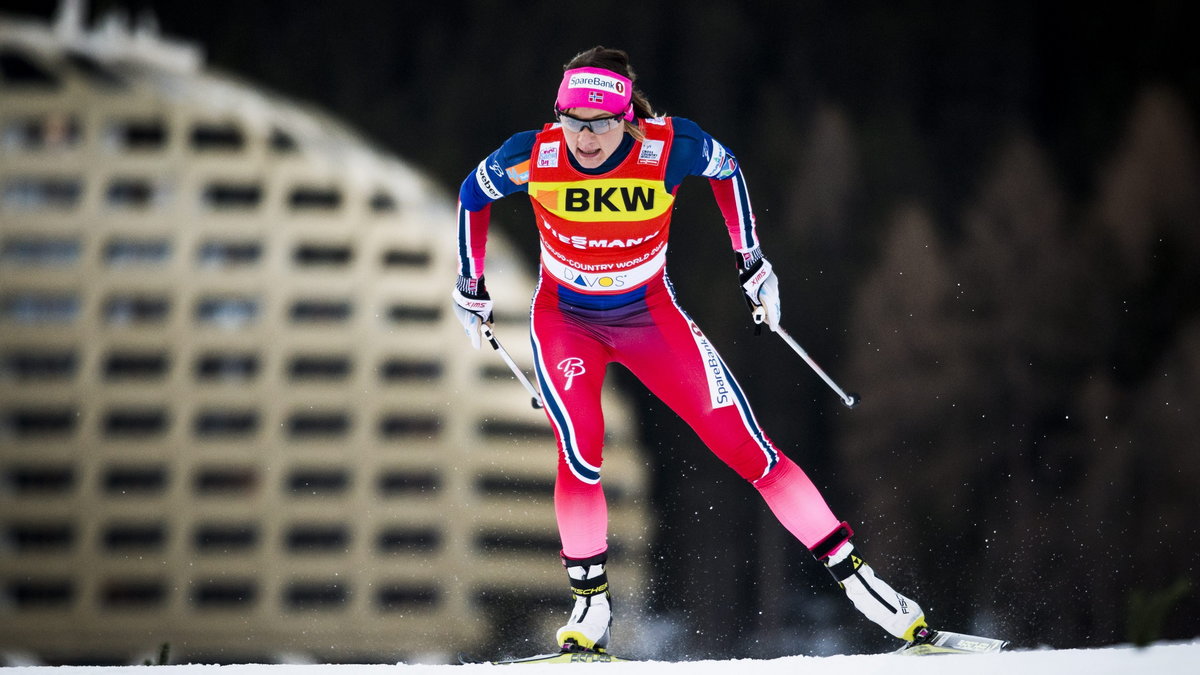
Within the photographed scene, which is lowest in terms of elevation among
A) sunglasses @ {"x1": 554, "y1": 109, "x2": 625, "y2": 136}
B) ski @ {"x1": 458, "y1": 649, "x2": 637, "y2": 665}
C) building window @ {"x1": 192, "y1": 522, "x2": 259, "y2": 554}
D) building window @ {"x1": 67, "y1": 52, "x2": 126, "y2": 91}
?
ski @ {"x1": 458, "y1": 649, "x2": 637, "y2": 665}

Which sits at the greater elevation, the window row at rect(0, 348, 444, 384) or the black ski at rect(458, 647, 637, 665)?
the window row at rect(0, 348, 444, 384)

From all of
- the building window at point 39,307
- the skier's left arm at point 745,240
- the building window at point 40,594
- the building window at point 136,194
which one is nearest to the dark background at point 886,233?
A: the building window at point 136,194

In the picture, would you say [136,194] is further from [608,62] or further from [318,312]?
[608,62]

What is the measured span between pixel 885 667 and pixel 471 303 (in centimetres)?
145

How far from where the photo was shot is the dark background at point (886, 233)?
14.6 feet

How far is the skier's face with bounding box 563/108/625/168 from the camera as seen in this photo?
9.25 feet

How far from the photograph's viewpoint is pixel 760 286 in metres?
3.12

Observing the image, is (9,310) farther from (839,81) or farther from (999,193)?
(999,193)

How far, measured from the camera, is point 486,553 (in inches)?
181

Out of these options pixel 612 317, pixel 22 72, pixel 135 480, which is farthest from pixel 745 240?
pixel 22 72

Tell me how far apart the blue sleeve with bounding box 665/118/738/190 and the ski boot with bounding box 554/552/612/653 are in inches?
40.6

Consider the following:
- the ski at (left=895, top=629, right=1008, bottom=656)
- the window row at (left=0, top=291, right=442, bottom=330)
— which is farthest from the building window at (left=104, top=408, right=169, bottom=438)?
the ski at (left=895, top=629, right=1008, bottom=656)

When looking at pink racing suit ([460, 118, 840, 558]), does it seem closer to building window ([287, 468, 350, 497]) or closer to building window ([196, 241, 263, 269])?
building window ([287, 468, 350, 497])

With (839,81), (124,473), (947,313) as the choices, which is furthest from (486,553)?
(839,81)
